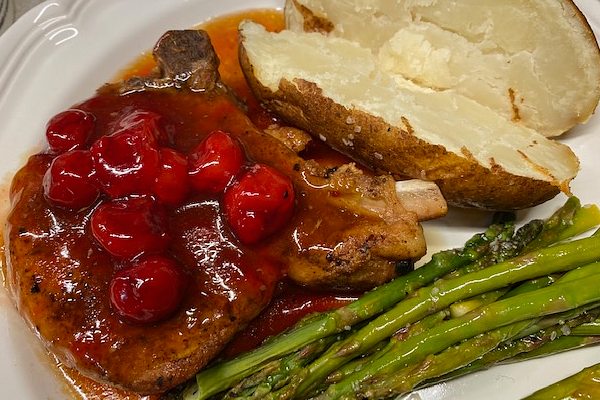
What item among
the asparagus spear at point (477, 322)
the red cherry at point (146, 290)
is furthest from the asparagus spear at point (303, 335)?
the red cherry at point (146, 290)

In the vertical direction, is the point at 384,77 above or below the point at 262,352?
above

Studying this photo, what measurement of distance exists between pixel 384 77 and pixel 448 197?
2.24 ft

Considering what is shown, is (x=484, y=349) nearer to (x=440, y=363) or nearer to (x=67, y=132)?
(x=440, y=363)

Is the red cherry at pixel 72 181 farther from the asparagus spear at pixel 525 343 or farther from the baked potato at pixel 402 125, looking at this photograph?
the asparagus spear at pixel 525 343

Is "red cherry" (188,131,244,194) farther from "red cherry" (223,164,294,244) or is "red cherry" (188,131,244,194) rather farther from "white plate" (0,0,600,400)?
"white plate" (0,0,600,400)

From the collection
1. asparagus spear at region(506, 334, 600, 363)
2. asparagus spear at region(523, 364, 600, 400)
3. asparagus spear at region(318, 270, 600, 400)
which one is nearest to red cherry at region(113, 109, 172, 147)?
asparagus spear at region(318, 270, 600, 400)

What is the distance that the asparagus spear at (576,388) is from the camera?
254 centimetres

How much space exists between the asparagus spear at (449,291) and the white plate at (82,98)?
0.40 m

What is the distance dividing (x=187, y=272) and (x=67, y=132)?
2.87 ft

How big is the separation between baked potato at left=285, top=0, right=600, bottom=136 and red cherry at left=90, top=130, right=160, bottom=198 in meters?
1.36

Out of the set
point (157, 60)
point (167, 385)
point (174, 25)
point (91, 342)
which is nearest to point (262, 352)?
point (167, 385)

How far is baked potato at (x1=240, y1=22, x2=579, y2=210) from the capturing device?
282 cm

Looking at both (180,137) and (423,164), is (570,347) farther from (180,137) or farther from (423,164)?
(180,137)

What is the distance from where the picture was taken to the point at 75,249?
2551 millimetres
